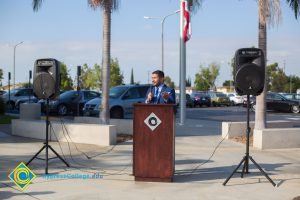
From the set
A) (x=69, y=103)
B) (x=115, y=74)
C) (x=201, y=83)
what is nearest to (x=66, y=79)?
(x=115, y=74)

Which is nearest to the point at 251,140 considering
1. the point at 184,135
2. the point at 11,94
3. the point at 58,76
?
the point at 184,135

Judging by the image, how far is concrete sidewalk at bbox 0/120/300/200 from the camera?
6.57m

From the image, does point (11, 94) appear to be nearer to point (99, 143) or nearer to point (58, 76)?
point (99, 143)

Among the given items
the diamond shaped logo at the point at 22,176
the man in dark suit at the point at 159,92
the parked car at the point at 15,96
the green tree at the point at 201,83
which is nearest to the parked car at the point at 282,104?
the parked car at the point at 15,96

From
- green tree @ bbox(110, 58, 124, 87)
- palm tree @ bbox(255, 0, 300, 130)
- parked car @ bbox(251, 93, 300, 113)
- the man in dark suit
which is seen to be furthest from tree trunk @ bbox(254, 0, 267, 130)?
green tree @ bbox(110, 58, 124, 87)

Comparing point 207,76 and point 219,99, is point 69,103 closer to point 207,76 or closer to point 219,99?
point 219,99

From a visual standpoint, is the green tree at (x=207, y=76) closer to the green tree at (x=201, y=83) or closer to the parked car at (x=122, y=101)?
the green tree at (x=201, y=83)

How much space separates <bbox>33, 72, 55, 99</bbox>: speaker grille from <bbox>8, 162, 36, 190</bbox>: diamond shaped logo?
1.30 m

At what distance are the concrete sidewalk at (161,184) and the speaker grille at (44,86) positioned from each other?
135 cm

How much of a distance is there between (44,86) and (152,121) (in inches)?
86.8

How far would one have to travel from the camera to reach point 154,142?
732 centimetres

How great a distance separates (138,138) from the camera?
739 centimetres

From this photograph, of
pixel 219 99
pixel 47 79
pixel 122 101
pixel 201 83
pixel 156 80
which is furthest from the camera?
pixel 201 83

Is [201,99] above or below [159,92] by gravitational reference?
below
